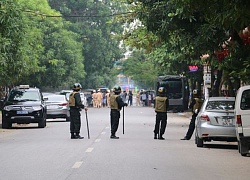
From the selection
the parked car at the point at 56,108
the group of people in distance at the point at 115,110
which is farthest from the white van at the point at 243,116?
the parked car at the point at 56,108

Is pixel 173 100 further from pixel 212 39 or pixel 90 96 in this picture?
pixel 212 39

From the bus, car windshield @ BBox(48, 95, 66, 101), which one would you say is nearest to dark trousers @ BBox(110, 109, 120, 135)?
car windshield @ BBox(48, 95, 66, 101)

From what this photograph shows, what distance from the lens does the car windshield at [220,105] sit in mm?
18734

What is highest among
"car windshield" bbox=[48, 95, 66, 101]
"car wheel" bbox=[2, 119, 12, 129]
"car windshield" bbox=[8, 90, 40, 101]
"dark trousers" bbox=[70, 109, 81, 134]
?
"car windshield" bbox=[8, 90, 40, 101]

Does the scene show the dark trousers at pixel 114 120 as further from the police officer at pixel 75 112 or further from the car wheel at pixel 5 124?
the car wheel at pixel 5 124

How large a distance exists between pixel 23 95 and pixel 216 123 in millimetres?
13028

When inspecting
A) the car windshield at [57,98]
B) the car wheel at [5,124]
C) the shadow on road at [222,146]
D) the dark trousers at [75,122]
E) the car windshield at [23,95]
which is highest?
the car windshield at [23,95]

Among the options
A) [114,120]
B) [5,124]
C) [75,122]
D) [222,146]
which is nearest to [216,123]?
[222,146]

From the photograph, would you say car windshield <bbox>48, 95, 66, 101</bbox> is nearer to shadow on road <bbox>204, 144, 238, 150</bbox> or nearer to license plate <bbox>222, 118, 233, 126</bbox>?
shadow on road <bbox>204, 144, 238, 150</bbox>

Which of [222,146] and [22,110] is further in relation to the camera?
[22,110]

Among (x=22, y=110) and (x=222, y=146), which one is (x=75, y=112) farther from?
Result: (x=22, y=110)

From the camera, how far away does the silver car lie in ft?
59.8

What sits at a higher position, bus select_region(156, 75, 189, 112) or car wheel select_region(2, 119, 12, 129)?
bus select_region(156, 75, 189, 112)

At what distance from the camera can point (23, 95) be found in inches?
1148
